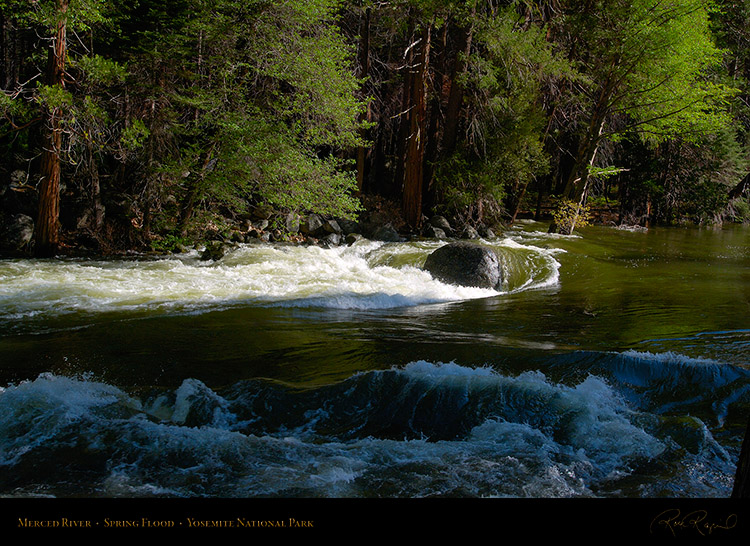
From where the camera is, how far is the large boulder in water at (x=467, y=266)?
1144 cm

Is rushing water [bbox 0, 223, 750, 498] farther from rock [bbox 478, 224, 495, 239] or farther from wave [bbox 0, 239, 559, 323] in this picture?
rock [bbox 478, 224, 495, 239]

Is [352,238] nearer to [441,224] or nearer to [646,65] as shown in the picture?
[441,224]

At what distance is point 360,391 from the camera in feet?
17.1

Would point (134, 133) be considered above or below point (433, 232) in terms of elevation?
above

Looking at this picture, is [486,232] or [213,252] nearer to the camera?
[213,252]

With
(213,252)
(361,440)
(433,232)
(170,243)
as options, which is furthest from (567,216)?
(361,440)

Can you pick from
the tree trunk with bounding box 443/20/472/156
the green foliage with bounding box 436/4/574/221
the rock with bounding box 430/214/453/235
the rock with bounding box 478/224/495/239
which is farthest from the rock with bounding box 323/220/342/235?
the rock with bounding box 478/224/495/239

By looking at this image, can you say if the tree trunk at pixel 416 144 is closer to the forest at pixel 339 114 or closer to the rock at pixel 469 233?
the forest at pixel 339 114

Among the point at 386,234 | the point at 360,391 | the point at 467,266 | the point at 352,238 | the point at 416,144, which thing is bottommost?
the point at 360,391

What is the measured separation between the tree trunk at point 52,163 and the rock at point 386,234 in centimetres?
827

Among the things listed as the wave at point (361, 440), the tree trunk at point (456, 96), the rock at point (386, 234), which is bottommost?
the wave at point (361, 440)

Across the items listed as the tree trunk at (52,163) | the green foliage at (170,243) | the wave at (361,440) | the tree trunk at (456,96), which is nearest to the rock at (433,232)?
the tree trunk at (456,96)

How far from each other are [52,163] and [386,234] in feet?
28.7
